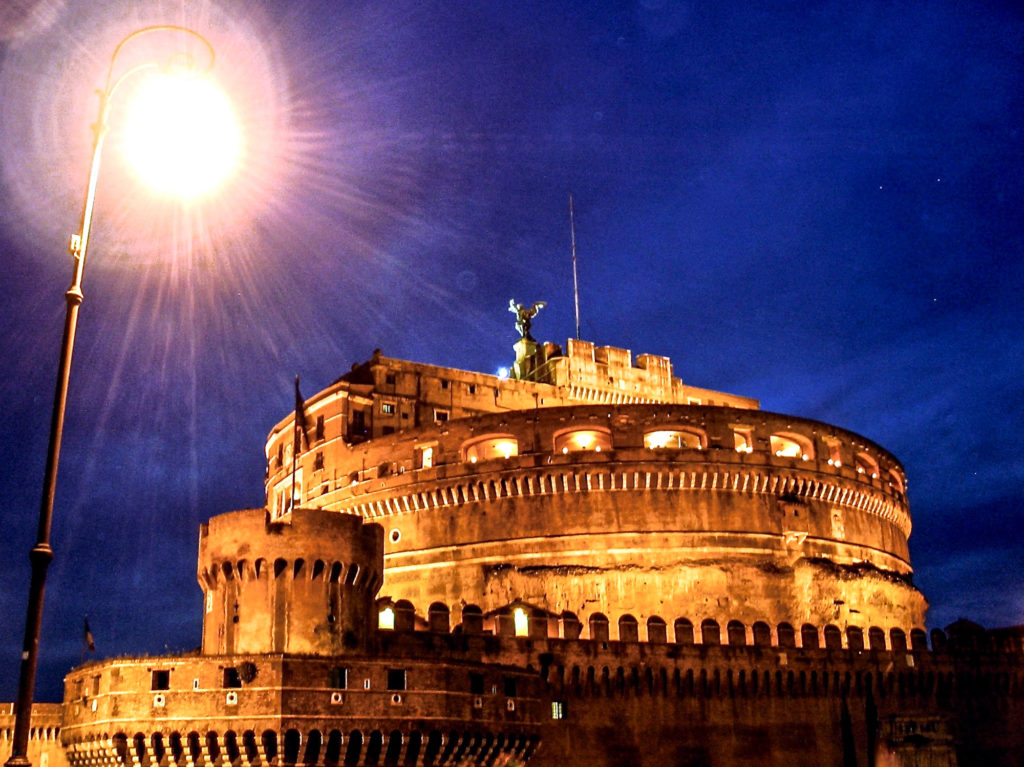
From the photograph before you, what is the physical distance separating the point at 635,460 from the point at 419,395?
48.7 ft

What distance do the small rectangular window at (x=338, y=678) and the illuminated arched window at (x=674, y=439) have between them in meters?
23.6

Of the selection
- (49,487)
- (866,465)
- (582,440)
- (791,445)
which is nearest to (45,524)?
(49,487)

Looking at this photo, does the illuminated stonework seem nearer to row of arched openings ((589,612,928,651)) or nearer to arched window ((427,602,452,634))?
row of arched openings ((589,612,928,651))

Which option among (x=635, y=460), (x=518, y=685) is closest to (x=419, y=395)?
(x=635, y=460)

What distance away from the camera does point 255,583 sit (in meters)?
31.1

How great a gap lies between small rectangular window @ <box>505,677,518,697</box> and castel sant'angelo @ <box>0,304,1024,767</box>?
0.07 meters

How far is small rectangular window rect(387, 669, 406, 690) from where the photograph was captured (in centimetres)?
2961

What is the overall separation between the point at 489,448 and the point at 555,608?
9.73 metres

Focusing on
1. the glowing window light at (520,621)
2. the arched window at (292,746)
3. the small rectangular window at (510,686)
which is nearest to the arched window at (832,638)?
the glowing window light at (520,621)

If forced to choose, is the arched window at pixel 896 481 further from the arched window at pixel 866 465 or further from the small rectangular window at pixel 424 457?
the small rectangular window at pixel 424 457

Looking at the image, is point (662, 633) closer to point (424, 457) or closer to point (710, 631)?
point (710, 631)

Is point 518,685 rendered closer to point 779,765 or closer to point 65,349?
point 779,765

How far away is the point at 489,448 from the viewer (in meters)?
52.4

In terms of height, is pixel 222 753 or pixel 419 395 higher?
pixel 419 395
